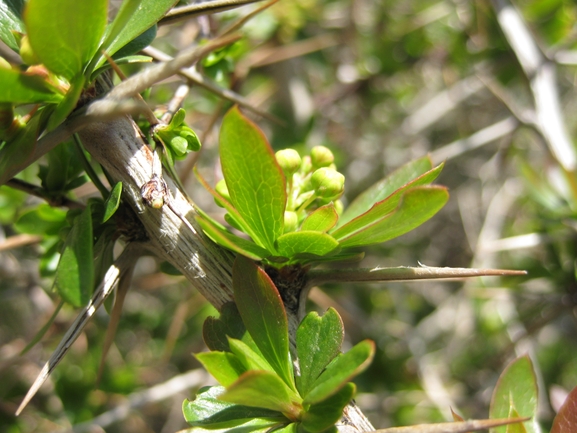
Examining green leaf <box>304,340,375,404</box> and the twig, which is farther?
the twig

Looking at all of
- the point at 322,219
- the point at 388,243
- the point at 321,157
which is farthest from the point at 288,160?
the point at 388,243

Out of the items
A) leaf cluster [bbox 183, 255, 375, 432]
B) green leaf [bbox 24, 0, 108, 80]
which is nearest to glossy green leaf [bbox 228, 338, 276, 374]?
leaf cluster [bbox 183, 255, 375, 432]

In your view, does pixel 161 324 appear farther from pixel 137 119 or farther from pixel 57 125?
pixel 57 125

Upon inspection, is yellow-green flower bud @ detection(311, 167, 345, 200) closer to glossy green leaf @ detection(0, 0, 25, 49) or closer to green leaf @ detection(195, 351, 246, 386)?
green leaf @ detection(195, 351, 246, 386)

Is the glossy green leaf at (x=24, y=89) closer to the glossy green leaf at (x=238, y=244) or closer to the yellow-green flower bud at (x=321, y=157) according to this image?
the glossy green leaf at (x=238, y=244)

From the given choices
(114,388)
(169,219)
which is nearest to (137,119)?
(169,219)

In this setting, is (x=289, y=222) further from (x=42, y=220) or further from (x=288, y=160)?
(x=42, y=220)

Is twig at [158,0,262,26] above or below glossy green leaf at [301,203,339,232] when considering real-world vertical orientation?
above
